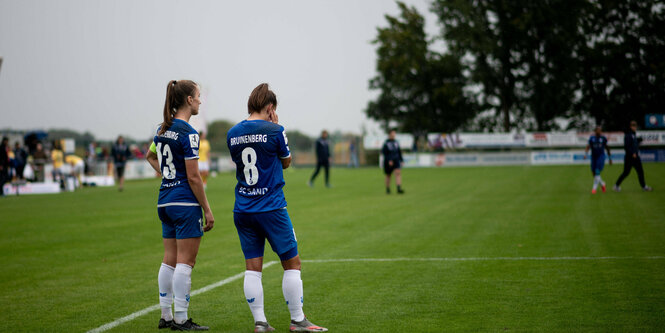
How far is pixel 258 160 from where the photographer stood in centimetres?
492

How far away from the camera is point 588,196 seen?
18.0 m

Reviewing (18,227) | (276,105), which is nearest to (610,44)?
(18,227)

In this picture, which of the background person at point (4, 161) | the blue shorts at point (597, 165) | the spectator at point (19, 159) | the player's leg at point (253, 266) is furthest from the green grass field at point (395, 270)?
the spectator at point (19, 159)

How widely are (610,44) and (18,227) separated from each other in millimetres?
Answer: 52397

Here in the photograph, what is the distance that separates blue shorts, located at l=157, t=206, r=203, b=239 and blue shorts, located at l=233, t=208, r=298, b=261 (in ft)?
1.20

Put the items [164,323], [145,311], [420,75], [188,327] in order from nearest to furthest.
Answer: [188,327]
[164,323]
[145,311]
[420,75]

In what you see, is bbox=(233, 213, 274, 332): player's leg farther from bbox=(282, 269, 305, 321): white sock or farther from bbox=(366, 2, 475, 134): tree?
bbox=(366, 2, 475, 134): tree

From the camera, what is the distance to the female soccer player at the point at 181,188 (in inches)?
201

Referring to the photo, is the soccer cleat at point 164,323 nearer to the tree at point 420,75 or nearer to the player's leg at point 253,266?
the player's leg at point 253,266

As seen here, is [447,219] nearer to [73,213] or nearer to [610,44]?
[73,213]

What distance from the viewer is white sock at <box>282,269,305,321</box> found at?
5.01 m

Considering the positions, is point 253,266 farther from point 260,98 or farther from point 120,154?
point 120,154

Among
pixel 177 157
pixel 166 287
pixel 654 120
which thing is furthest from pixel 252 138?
pixel 654 120

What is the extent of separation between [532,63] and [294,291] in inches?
2156
